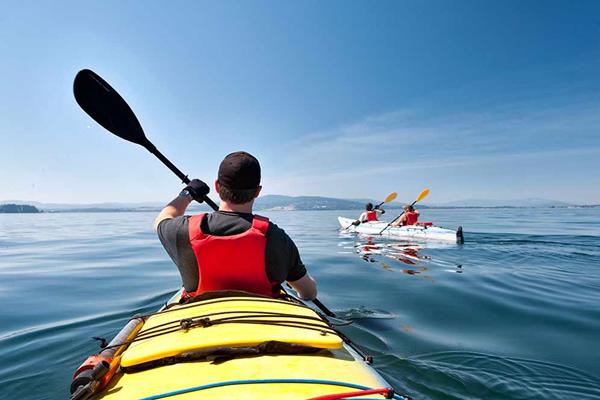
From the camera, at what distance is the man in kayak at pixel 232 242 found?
282cm

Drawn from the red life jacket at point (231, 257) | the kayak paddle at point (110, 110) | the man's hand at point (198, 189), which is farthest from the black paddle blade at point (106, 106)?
the red life jacket at point (231, 257)

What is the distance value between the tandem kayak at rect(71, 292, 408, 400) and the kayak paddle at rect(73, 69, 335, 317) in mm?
2468

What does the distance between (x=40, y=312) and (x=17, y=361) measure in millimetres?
2563

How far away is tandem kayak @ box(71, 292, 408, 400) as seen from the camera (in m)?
1.79

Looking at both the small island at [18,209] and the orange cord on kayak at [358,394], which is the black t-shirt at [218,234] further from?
the small island at [18,209]

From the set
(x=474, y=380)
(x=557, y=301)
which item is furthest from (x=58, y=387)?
(x=557, y=301)

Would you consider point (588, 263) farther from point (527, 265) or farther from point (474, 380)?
point (474, 380)

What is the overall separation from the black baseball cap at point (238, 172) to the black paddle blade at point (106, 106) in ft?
10.5

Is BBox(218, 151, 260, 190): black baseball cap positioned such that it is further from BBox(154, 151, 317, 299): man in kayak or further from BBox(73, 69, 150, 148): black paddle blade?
BBox(73, 69, 150, 148): black paddle blade

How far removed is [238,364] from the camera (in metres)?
2.05

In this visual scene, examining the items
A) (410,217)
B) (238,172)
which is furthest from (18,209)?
(238,172)

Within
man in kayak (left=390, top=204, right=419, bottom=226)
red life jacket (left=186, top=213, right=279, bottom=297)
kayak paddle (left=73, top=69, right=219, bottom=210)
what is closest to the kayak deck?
red life jacket (left=186, top=213, right=279, bottom=297)

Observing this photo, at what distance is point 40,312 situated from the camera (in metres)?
6.80

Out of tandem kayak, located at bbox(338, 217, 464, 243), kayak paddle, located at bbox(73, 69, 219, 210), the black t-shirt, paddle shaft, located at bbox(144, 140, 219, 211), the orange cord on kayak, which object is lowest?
tandem kayak, located at bbox(338, 217, 464, 243)
